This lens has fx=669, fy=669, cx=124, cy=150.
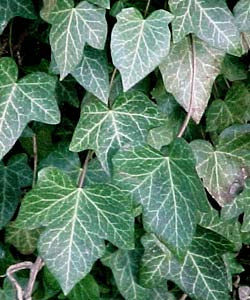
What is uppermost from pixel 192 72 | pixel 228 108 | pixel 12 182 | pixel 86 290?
pixel 192 72

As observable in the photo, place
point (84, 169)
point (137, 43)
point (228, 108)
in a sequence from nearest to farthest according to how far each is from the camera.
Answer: point (137, 43) < point (84, 169) < point (228, 108)

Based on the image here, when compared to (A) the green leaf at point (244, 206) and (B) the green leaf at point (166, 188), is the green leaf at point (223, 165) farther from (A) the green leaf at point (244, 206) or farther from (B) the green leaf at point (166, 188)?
(B) the green leaf at point (166, 188)

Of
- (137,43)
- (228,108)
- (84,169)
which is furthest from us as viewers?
(228,108)

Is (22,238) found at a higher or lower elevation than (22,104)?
lower

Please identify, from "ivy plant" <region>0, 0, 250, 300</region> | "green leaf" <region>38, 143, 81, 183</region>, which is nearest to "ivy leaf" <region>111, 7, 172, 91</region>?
"ivy plant" <region>0, 0, 250, 300</region>

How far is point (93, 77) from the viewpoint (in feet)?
3.15

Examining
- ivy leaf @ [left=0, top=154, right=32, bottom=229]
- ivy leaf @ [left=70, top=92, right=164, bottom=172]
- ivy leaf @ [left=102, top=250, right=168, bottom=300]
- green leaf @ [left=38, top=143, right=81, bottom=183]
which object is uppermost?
ivy leaf @ [left=70, top=92, right=164, bottom=172]

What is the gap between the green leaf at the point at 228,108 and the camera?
1124 millimetres

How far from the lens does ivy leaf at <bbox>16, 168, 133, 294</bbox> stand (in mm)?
950

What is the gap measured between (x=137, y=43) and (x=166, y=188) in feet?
0.68

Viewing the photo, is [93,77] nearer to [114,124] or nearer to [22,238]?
[114,124]

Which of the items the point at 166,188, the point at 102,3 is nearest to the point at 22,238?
the point at 166,188

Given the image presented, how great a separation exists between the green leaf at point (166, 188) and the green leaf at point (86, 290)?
0.26m

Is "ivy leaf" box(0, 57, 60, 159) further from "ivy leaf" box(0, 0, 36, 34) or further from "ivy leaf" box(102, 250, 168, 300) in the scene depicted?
"ivy leaf" box(102, 250, 168, 300)
